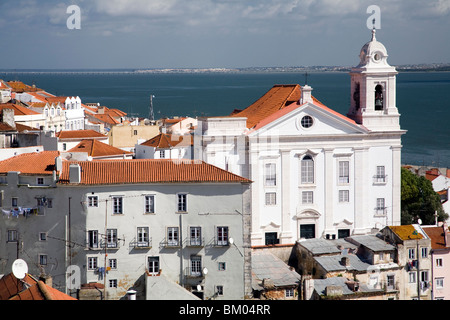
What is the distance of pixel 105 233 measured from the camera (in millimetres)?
21875

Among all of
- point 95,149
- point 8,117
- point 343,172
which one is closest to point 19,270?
point 343,172

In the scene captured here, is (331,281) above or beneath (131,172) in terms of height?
beneath

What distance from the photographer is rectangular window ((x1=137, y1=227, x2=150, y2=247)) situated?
21984mm

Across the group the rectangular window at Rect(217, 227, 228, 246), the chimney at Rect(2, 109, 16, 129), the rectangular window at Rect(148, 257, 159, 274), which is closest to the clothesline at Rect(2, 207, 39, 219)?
the rectangular window at Rect(148, 257, 159, 274)

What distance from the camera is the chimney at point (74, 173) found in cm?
2184

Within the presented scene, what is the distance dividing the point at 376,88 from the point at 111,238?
42.1ft

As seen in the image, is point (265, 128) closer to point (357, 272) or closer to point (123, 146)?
point (357, 272)

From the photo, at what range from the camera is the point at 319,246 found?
25.4 m

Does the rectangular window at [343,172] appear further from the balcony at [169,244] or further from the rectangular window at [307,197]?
the balcony at [169,244]

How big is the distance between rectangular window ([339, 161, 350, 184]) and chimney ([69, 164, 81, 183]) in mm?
10658

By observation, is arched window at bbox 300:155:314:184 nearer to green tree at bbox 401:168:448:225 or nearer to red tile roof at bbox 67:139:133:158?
green tree at bbox 401:168:448:225
